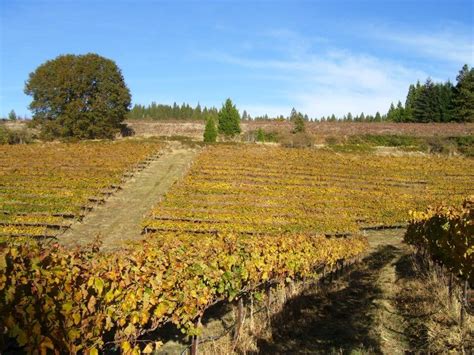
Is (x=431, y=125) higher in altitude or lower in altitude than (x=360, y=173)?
higher

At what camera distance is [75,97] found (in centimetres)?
4950

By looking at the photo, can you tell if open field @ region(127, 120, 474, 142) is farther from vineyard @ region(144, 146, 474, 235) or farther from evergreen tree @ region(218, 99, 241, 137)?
vineyard @ region(144, 146, 474, 235)

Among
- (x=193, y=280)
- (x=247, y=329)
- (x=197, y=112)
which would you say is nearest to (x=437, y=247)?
(x=247, y=329)

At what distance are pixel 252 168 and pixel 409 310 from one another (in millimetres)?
26747

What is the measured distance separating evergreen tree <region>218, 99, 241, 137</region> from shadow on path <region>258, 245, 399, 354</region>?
5008 cm

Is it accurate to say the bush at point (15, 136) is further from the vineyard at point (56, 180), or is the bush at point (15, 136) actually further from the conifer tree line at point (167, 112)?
the conifer tree line at point (167, 112)

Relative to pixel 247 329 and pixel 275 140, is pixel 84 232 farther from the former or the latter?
pixel 275 140

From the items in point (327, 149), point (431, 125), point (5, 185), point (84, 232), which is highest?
point (431, 125)

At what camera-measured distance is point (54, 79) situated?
48531 millimetres

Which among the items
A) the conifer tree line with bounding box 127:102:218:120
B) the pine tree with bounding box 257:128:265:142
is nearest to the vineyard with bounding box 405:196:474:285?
the pine tree with bounding box 257:128:265:142

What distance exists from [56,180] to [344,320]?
84.7ft

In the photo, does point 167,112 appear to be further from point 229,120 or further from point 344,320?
point 344,320

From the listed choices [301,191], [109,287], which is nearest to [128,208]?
[301,191]

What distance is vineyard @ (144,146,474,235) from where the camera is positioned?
2431 cm
